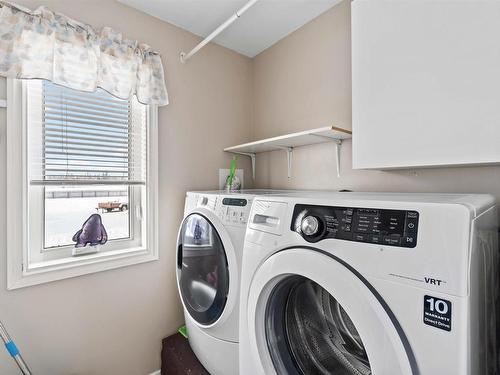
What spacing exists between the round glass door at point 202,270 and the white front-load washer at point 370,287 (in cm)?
32

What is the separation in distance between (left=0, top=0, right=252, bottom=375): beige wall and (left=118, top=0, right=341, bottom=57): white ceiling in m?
0.09

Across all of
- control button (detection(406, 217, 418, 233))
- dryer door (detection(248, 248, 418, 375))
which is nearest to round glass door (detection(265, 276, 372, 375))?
dryer door (detection(248, 248, 418, 375))

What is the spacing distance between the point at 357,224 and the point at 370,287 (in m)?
0.17

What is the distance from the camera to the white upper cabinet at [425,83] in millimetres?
791

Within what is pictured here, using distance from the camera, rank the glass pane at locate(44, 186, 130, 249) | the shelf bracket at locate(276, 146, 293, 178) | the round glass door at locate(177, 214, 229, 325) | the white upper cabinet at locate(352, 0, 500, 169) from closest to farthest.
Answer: the white upper cabinet at locate(352, 0, 500, 169)
the round glass door at locate(177, 214, 229, 325)
the glass pane at locate(44, 186, 130, 249)
the shelf bracket at locate(276, 146, 293, 178)

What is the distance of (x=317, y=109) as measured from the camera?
5.73 ft

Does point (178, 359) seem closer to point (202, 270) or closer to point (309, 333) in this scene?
point (202, 270)

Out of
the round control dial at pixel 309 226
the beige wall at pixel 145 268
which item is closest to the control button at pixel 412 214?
the round control dial at pixel 309 226

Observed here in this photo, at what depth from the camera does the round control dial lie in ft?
2.67

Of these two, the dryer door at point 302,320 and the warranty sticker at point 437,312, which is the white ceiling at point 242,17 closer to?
the dryer door at point 302,320

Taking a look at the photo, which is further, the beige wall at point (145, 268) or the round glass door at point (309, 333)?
the beige wall at point (145, 268)

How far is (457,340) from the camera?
0.56 metres

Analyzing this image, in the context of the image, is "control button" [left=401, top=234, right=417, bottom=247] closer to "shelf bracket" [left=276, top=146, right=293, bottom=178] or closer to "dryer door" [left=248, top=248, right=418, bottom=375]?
"dryer door" [left=248, top=248, right=418, bottom=375]

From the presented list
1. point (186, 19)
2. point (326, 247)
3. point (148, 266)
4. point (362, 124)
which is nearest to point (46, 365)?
point (148, 266)
